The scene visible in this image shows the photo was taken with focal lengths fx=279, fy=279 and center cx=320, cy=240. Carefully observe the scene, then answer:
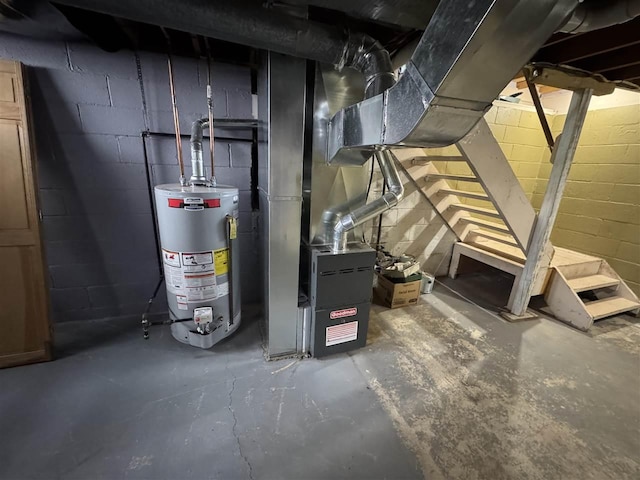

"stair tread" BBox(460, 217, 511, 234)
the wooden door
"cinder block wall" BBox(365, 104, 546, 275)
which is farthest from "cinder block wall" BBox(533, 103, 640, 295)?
the wooden door

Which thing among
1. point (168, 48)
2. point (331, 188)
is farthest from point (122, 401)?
point (168, 48)

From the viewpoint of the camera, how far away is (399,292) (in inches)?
102

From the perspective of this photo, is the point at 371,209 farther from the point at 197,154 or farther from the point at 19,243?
the point at 19,243

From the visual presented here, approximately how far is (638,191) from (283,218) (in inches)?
137

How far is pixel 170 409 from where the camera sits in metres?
1.46

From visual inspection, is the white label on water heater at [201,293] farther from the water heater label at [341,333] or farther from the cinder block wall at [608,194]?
the cinder block wall at [608,194]

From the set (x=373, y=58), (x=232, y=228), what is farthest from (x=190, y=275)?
(x=373, y=58)

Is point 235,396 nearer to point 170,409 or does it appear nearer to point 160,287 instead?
point 170,409

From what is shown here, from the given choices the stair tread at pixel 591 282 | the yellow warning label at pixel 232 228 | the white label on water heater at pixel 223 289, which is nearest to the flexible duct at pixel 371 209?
the yellow warning label at pixel 232 228

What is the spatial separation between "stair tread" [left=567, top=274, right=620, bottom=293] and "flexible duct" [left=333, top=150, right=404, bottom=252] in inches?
79.2

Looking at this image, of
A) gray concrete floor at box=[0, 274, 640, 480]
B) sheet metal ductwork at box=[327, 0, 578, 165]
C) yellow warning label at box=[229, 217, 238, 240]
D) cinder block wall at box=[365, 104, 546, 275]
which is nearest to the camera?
sheet metal ductwork at box=[327, 0, 578, 165]

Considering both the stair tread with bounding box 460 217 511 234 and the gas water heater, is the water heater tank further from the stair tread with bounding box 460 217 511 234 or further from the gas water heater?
the stair tread with bounding box 460 217 511 234

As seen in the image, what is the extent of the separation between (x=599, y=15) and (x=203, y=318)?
2501 mm

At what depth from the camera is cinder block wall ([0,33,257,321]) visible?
1.78 m
